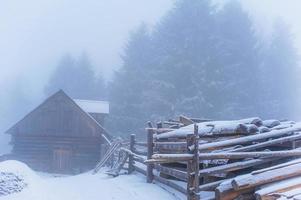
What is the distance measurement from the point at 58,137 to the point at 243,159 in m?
24.7

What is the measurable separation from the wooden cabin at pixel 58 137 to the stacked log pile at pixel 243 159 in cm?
2139

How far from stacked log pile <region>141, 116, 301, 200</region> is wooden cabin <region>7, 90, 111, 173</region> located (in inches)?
842

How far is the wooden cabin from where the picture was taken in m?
31.2

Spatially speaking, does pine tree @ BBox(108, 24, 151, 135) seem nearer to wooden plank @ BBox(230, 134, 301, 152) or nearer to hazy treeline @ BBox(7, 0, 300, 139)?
hazy treeline @ BBox(7, 0, 300, 139)

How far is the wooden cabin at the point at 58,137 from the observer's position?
102 ft

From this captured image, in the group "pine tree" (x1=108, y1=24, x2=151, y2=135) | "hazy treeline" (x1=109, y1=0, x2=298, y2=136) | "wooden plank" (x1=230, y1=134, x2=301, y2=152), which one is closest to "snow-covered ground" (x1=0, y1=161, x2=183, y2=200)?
"wooden plank" (x1=230, y1=134, x2=301, y2=152)

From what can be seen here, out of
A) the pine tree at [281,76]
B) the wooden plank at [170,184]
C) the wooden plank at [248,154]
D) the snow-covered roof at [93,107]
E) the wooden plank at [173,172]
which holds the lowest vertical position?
the wooden plank at [170,184]

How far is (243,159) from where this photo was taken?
8750 millimetres

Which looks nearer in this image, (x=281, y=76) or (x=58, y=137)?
(x=58, y=137)

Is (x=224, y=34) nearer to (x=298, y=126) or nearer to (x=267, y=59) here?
(x=267, y=59)

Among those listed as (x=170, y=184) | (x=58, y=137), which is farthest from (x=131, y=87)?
(x=170, y=184)

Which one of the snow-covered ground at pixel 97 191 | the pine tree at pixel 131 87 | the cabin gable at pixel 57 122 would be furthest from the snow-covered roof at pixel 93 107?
the snow-covered ground at pixel 97 191

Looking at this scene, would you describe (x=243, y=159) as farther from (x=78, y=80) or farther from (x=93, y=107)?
(x=78, y=80)

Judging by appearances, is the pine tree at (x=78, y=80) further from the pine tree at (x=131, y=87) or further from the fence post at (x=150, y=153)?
the fence post at (x=150, y=153)
